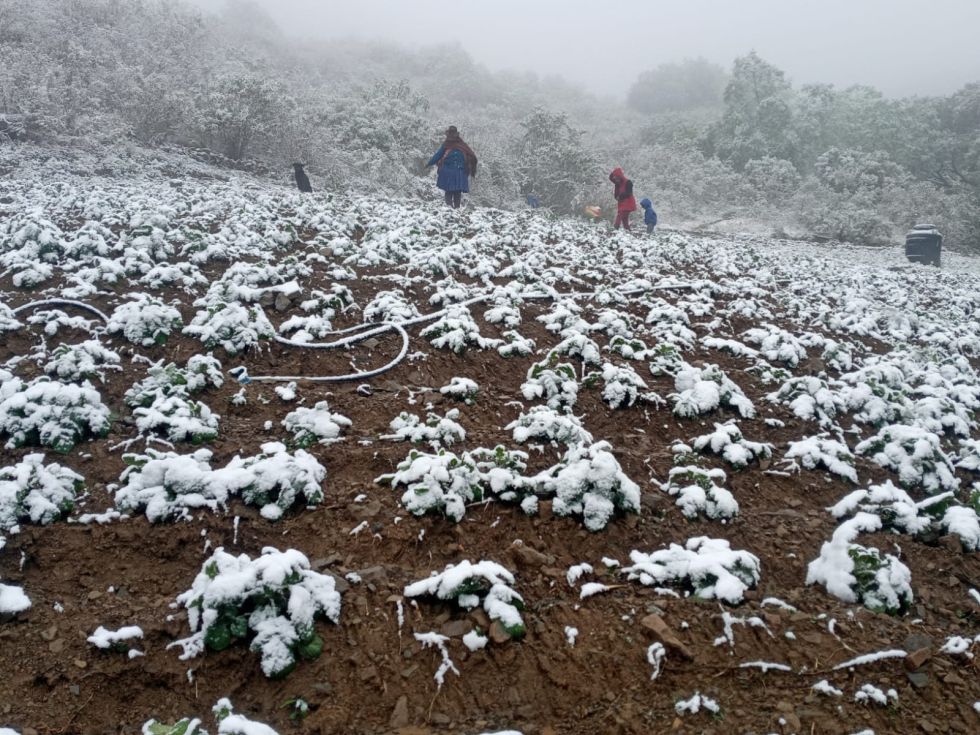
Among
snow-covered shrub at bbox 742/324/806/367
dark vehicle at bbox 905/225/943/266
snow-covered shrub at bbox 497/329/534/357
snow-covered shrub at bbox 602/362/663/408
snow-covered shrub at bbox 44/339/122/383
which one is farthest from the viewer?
dark vehicle at bbox 905/225/943/266

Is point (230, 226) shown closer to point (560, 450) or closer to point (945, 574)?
point (560, 450)

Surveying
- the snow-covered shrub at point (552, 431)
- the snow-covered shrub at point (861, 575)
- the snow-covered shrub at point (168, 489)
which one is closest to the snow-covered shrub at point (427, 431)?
the snow-covered shrub at point (552, 431)

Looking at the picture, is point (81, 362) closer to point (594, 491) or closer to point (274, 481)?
point (274, 481)

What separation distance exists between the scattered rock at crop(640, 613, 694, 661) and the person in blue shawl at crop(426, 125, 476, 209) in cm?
1176

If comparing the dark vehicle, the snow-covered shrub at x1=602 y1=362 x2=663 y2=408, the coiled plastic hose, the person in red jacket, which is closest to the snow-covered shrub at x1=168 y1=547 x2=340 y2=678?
the coiled plastic hose

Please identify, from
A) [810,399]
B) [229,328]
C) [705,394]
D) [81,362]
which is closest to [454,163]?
[229,328]

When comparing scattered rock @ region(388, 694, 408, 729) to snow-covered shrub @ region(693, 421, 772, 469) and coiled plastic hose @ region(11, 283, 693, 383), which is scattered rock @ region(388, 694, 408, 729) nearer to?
snow-covered shrub @ region(693, 421, 772, 469)

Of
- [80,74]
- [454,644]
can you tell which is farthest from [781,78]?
[454,644]

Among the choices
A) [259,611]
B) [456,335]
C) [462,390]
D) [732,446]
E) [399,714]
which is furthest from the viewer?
[456,335]

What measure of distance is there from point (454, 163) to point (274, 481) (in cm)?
1128

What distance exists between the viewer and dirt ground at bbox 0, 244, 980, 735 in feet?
7.55

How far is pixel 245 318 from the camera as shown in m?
5.20

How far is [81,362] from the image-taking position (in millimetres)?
4316

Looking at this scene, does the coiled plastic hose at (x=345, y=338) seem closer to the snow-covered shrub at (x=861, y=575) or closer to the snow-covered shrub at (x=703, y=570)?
the snow-covered shrub at (x=703, y=570)
